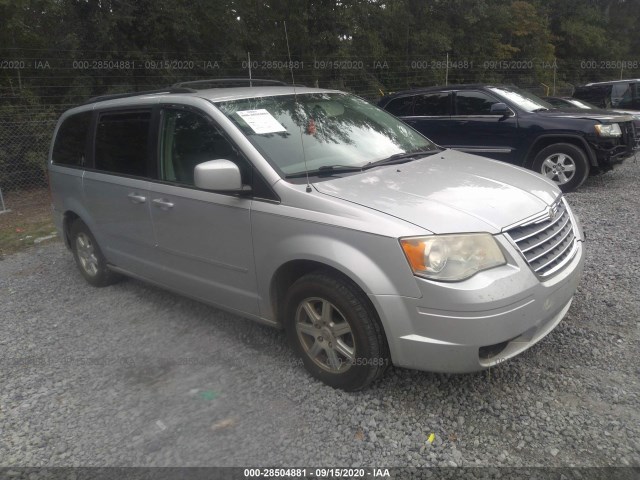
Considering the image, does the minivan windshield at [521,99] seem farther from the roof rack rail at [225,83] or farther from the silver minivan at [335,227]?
the roof rack rail at [225,83]

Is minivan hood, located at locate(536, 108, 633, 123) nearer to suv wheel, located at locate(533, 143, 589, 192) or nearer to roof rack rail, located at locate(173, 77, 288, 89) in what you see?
suv wheel, located at locate(533, 143, 589, 192)

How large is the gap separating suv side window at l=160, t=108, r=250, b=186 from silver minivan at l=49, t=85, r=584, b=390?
12 millimetres

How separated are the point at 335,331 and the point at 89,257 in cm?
321

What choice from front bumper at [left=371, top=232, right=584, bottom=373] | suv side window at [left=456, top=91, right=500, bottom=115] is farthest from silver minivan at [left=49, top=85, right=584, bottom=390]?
suv side window at [left=456, top=91, right=500, bottom=115]

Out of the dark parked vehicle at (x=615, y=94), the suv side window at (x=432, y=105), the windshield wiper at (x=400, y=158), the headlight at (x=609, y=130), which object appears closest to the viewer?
the windshield wiper at (x=400, y=158)

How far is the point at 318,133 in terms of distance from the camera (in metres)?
3.62

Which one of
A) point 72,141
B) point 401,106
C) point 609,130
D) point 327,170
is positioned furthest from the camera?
point 401,106

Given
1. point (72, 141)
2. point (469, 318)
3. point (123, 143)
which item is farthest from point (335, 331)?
point (72, 141)

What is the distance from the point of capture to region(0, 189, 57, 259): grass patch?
285 inches

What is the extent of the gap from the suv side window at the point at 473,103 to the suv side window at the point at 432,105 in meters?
0.21

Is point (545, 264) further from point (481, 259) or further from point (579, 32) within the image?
point (579, 32)

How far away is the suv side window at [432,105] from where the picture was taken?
341 inches

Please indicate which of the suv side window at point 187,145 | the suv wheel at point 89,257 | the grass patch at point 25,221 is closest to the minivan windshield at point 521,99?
the suv side window at point 187,145

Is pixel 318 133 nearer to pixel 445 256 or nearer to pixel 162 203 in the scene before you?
pixel 162 203
